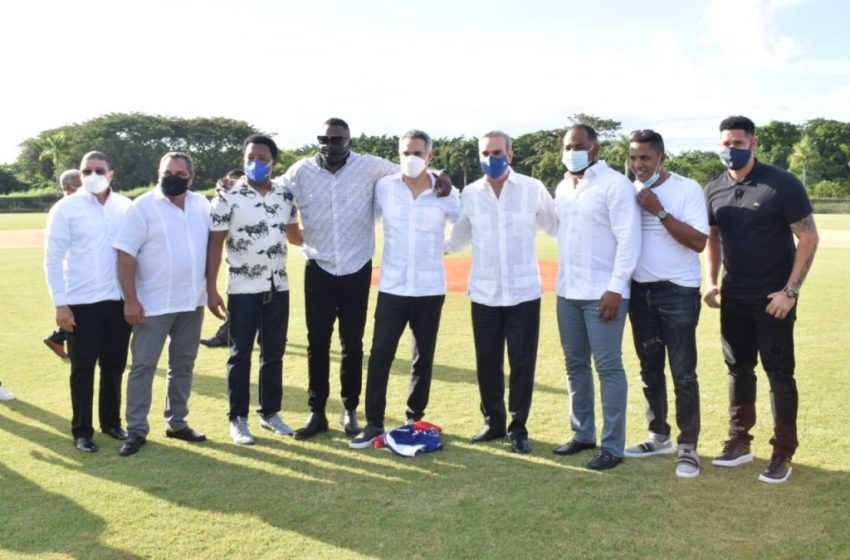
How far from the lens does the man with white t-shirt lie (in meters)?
4.65

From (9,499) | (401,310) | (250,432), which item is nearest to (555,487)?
(401,310)

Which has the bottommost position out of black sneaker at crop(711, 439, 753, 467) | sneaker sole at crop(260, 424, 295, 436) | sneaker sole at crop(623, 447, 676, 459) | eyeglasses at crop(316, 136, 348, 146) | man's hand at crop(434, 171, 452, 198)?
sneaker sole at crop(260, 424, 295, 436)

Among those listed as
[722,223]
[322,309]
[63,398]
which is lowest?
[63,398]

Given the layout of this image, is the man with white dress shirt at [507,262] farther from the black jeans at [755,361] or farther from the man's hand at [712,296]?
the black jeans at [755,361]

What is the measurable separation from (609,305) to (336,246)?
1970 mm

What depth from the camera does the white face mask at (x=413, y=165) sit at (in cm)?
520

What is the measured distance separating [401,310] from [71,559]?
8.45 feet

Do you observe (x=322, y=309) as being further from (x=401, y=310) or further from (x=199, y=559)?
(x=199, y=559)

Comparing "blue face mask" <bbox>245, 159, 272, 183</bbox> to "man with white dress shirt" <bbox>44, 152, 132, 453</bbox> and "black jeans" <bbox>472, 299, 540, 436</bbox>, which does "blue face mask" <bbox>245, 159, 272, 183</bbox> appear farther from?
"black jeans" <bbox>472, 299, 540, 436</bbox>

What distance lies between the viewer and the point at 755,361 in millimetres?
4973

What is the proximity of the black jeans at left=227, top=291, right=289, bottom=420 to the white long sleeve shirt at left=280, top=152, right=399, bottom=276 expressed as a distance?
19.3 inches

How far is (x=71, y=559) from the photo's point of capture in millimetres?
3641

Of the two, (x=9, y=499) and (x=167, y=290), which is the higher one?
(x=167, y=290)

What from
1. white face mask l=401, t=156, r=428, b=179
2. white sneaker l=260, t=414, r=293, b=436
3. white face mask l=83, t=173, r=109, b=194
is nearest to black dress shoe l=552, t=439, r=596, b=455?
white sneaker l=260, t=414, r=293, b=436
